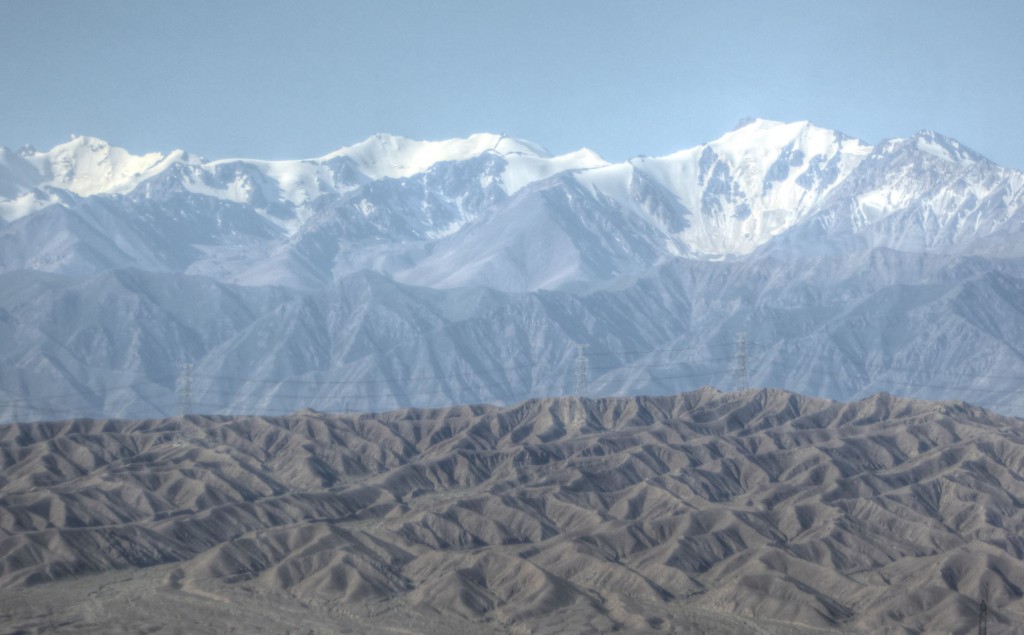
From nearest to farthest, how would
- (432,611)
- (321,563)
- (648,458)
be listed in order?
(432,611)
(321,563)
(648,458)

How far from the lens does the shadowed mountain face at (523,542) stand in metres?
133

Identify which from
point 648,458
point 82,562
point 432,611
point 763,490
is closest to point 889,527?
point 763,490

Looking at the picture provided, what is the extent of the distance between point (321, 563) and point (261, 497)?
38.1m

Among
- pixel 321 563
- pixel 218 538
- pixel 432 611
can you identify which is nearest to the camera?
pixel 432 611

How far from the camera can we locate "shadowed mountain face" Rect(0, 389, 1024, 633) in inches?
5251

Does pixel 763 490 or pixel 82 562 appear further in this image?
pixel 763 490

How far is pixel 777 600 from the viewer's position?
136000 millimetres

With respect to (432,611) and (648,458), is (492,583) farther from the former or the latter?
(648,458)

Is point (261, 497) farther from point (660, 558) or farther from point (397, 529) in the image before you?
point (660, 558)

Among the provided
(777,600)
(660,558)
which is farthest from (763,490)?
(777,600)

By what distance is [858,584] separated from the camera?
Answer: 462ft

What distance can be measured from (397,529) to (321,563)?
55.5 feet

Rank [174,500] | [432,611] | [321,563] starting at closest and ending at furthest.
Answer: [432,611]
[321,563]
[174,500]

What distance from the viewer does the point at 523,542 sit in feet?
539
